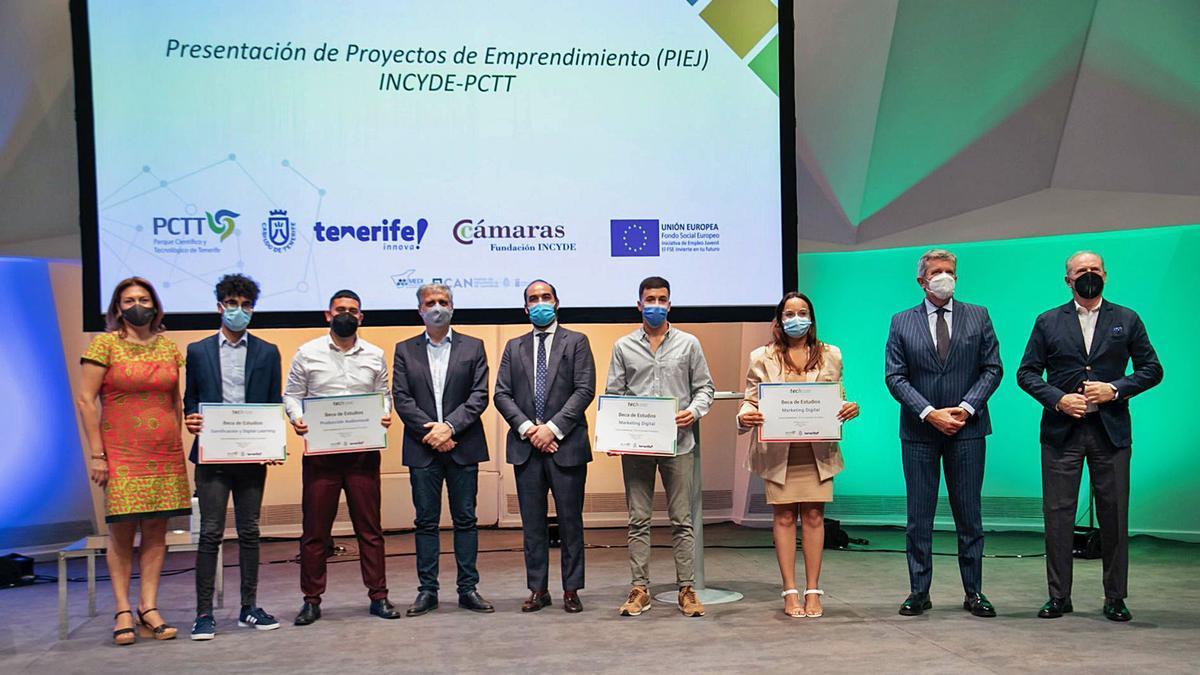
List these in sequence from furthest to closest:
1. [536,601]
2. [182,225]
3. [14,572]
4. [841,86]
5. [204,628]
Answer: [841,86]
[14,572]
[182,225]
[536,601]
[204,628]

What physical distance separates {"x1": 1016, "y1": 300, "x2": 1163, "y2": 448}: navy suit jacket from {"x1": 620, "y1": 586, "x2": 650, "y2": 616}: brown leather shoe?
2006mm

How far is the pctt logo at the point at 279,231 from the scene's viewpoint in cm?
593

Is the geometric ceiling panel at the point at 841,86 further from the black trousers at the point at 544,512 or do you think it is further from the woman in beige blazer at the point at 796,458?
the black trousers at the point at 544,512

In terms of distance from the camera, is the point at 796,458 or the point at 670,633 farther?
the point at 796,458

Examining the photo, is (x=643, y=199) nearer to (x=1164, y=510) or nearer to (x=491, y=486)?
(x=491, y=486)

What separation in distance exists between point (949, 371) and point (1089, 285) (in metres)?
0.73

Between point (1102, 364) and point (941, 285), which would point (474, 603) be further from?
point (1102, 364)

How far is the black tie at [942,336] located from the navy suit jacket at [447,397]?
2134 mm

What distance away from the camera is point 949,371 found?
5.01 m

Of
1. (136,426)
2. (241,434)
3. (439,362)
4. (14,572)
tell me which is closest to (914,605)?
(439,362)

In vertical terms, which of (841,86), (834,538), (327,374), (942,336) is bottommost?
(834,538)

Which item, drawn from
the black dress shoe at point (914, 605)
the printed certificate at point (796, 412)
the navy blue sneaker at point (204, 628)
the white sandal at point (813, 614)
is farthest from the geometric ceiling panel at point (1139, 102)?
the navy blue sneaker at point (204, 628)

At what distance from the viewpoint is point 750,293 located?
6.29 metres

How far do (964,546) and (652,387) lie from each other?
1.60 m
